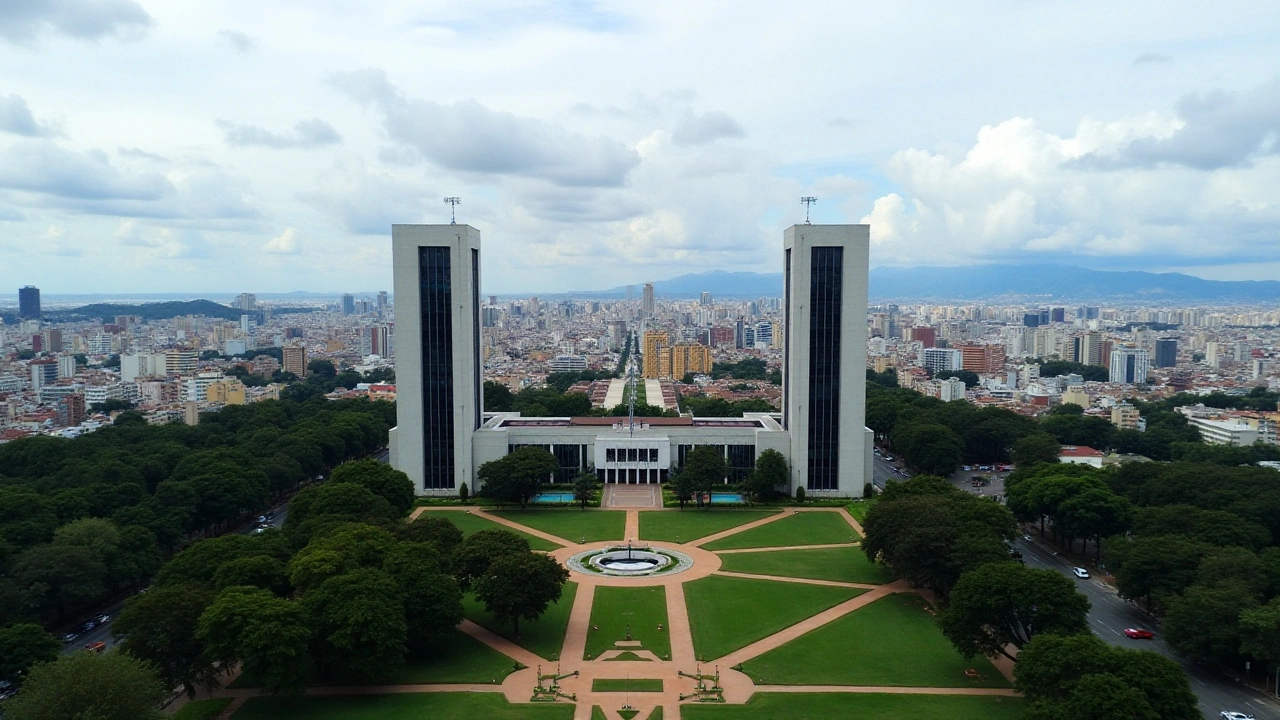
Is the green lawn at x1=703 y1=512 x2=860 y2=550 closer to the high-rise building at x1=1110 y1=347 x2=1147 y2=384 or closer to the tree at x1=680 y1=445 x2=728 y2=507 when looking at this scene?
the tree at x1=680 y1=445 x2=728 y2=507

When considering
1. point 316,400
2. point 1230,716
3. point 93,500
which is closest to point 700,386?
point 316,400

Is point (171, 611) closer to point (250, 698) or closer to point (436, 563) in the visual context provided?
point (250, 698)

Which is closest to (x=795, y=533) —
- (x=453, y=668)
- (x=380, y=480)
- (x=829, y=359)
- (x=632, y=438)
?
(x=829, y=359)

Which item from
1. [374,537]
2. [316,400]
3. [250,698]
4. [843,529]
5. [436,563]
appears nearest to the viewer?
[250,698]

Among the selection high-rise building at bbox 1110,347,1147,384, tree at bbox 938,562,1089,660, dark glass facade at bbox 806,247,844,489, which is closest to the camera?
tree at bbox 938,562,1089,660

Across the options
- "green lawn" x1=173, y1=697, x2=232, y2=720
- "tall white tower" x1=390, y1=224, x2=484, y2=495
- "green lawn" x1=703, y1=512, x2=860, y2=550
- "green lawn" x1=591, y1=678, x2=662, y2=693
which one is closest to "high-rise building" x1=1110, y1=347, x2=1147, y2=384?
"green lawn" x1=703, y1=512, x2=860, y2=550

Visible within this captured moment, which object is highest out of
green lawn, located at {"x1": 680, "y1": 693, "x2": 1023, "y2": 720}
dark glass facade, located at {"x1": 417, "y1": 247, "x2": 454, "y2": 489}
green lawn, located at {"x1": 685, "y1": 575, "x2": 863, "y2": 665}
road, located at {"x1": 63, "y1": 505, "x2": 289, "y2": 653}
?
dark glass facade, located at {"x1": 417, "y1": 247, "x2": 454, "y2": 489}

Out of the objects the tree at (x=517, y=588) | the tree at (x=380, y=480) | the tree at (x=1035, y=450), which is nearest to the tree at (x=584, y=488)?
the tree at (x=380, y=480)
